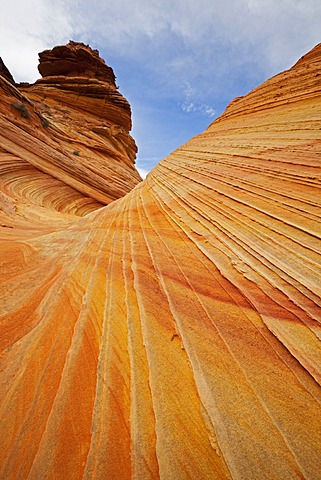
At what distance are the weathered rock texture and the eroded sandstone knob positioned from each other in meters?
23.2

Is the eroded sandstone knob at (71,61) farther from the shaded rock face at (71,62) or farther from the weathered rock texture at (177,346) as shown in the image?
the weathered rock texture at (177,346)

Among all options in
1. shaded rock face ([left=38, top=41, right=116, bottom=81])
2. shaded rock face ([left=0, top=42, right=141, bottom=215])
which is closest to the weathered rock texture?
shaded rock face ([left=0, top=42, right=141, bottom=215])

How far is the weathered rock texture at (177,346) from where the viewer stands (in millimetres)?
835

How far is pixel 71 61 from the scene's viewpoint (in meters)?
19.8

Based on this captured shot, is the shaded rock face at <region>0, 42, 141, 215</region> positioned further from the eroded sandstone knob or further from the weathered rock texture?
the weathered rock texture

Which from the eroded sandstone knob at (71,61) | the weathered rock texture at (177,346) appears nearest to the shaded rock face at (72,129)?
the eroded sandstone knob at (71,61)

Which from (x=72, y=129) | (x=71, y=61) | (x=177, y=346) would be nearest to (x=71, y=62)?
(x=71, y=61)

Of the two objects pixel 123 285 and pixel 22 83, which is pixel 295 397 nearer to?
pixel 123 285

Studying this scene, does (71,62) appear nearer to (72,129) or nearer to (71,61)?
→ (71,61)

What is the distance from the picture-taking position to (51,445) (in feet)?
2.93

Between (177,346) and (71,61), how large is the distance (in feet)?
84.0

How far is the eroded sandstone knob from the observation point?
778 inches

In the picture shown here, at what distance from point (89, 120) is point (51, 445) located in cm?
1888

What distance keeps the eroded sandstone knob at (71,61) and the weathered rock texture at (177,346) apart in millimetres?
23242
